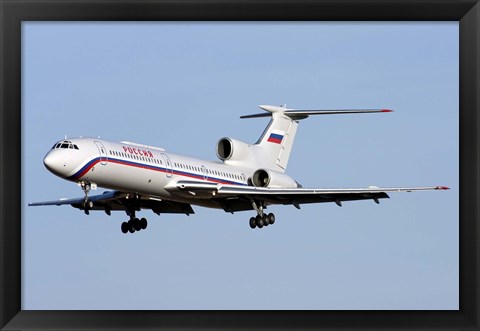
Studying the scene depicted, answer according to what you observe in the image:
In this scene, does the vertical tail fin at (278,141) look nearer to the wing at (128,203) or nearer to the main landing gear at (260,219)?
the main landing gear at (260,219)

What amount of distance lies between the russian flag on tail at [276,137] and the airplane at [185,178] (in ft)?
0.17

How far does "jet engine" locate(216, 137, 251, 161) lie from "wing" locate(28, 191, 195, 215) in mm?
2181

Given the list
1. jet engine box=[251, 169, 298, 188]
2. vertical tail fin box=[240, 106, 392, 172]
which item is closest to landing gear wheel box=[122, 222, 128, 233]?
jet engine box=[251, 169, 298, 188]

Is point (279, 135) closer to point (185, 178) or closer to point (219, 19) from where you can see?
point (185, 178)

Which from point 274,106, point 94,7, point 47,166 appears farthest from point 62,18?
point 274,106

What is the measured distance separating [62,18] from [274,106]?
24265 mm

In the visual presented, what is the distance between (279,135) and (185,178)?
7797 millimetres

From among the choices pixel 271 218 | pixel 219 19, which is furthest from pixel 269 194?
pixel 219 19

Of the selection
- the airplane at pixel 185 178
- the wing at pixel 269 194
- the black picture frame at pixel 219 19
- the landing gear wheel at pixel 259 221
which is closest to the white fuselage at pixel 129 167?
the airplane at pixel 185 178

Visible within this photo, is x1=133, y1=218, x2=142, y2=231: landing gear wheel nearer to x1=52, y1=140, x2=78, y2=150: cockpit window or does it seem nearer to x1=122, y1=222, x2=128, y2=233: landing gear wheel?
x1=122, y1=222, x2=128, y2=233: landing gear wheel

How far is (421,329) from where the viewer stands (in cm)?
1090

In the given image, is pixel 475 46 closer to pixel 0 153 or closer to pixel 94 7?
pixel 94 7

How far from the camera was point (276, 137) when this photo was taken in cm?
3459

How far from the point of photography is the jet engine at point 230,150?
1227 inches
